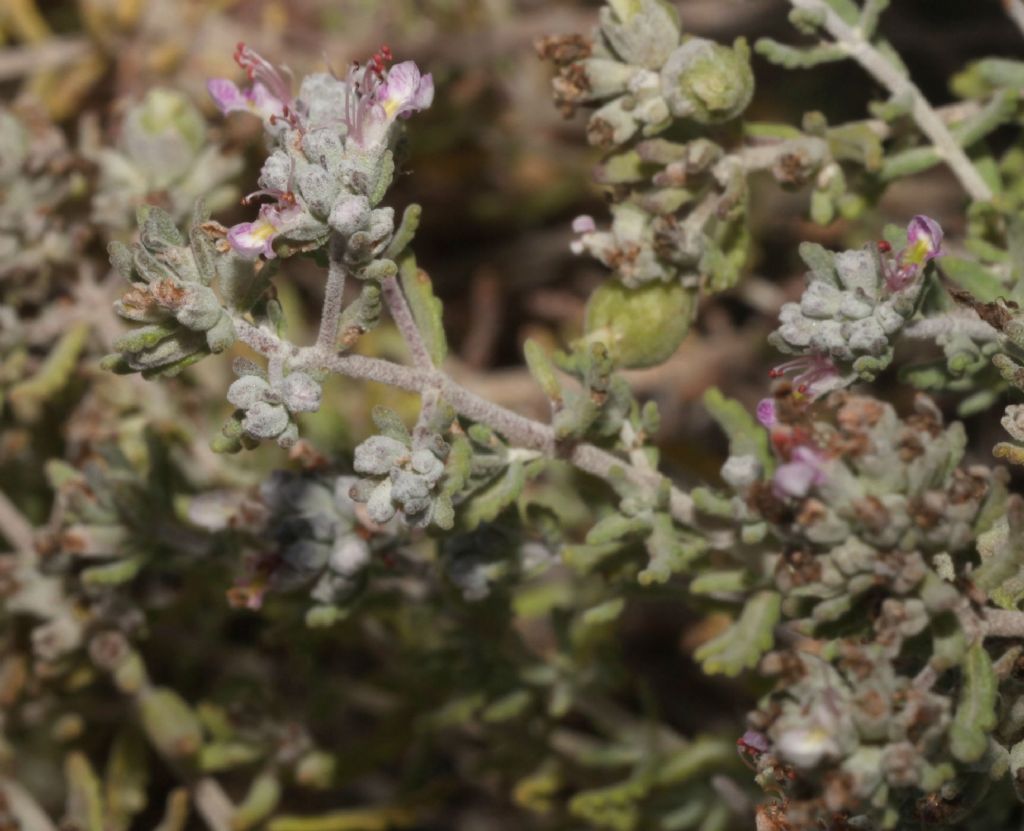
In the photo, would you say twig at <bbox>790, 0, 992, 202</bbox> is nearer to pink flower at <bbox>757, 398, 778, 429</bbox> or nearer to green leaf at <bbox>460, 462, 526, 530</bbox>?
pink flower at <bbox>757, 398, 778, 429</bbox>

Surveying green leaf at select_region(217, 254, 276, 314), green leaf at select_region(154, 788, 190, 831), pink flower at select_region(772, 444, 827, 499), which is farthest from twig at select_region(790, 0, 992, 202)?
green leaf at select_region(154, 788, 190, 831)

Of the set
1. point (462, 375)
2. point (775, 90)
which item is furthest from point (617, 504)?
point (775, 90)

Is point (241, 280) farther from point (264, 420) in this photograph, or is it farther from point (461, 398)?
point (461, 398)

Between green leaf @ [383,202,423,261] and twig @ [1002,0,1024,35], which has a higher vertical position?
twig @ [1002,0,1024,35]

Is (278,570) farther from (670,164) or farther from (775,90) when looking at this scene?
(775,90)

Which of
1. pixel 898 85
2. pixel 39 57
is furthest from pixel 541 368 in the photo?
pixel 39 57
